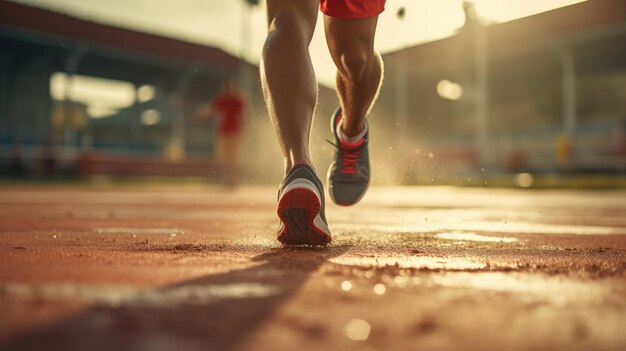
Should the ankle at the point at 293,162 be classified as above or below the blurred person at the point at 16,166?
below

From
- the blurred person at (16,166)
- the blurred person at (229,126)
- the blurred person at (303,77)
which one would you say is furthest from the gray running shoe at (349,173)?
the blurred person at (16,166)

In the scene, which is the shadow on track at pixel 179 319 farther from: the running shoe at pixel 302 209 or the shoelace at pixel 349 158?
the shoelace at pixel 349 158

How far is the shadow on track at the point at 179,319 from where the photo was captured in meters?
0.55

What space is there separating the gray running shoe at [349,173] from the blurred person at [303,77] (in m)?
0.23

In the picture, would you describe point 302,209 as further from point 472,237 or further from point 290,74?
point 472,237

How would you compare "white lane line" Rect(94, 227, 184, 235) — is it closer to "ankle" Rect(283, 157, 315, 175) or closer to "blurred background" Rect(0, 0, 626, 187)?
"ankle" Rect(283, 157, 315, 175)

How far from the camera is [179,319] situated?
639mm

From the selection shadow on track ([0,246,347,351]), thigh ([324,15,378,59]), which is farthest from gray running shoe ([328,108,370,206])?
shadow on track ([0,246,347,351])

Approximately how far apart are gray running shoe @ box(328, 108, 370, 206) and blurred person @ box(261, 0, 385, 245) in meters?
0.23

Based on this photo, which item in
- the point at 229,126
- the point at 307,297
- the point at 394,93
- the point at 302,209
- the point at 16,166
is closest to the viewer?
the point at 307,297

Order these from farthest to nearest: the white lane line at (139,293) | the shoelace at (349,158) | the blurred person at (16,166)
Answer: the blurred person at (16,166) → the shoelace at (349,158) → the white lane line at (139,293)

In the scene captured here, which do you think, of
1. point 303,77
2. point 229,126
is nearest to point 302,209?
point 303,77

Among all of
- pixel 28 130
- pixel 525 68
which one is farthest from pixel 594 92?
pixel 28 130

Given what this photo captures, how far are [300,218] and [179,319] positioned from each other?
2.49ft
